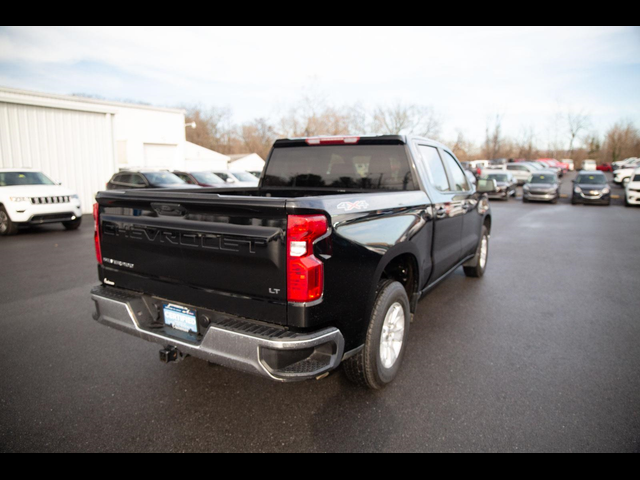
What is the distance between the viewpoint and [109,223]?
3258 mm

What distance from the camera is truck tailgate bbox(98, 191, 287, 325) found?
2418 millimetres

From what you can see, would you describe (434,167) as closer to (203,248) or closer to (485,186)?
(485,186)

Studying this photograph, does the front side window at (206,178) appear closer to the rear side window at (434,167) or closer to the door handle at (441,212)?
the rear side window at (434,167)

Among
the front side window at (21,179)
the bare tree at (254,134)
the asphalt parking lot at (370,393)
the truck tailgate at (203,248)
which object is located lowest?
the asphalt parking lot at (370,393)

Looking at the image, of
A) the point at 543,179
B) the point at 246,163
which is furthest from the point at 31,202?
the point at 246,163

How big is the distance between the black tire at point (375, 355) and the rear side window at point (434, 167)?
1.55m

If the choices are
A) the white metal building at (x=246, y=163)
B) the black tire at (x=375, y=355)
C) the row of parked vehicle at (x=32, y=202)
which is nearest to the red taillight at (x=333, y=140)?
the black tire at (x=375, y=355)

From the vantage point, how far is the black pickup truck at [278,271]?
2.40 meters

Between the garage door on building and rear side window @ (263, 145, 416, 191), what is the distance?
1475 centimetres

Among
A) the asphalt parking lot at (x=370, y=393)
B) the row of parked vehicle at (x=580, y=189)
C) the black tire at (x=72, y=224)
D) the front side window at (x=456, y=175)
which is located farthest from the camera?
the row of parked vehicle at (x=580, y=189)
